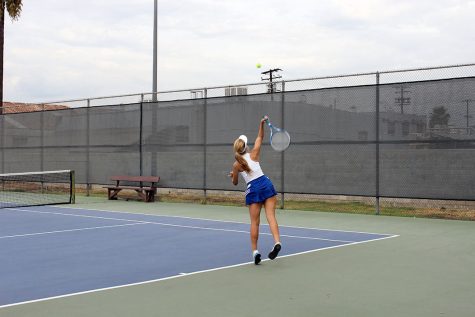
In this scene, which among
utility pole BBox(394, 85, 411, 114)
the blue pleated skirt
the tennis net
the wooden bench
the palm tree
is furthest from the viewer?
the palm tree

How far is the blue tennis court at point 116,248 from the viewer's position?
6.33 meters

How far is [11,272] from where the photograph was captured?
22.4 ft

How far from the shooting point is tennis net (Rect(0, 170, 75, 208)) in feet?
64.1

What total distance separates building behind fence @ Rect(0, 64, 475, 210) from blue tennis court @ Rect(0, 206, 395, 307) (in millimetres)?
2997

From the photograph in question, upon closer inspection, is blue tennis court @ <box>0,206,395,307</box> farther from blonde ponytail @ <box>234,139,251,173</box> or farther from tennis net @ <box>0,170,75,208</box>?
tennis net @ <box>0,170,75,208</box>

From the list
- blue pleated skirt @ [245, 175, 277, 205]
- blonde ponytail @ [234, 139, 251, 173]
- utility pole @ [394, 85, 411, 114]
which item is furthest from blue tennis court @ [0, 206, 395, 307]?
utility pole @ [394, 85, 411, 114]

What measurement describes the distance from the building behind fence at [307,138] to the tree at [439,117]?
2cm

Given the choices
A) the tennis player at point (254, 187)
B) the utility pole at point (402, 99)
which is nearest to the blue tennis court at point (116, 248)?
the tennis player at point (254, 187)

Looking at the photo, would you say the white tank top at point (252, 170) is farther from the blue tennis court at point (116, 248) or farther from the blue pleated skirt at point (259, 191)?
the blue tennis court at point (116, 248)

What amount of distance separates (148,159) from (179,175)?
1394mm

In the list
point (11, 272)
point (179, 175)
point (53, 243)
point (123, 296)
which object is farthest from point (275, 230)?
point (179, 175)

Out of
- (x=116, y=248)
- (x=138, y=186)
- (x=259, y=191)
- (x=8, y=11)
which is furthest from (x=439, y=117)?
(x=8, y=11)

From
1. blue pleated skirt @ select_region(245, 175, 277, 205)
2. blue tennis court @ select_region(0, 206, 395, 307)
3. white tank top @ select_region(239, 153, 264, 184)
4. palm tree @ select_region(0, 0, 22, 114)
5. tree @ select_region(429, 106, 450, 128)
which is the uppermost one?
palm tree @ select_region(0, 0, 22, 114)

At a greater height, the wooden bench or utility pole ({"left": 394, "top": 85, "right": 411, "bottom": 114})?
utility pole ({"left": 394, "top": 85, "right": 411, "bottom": 114})
